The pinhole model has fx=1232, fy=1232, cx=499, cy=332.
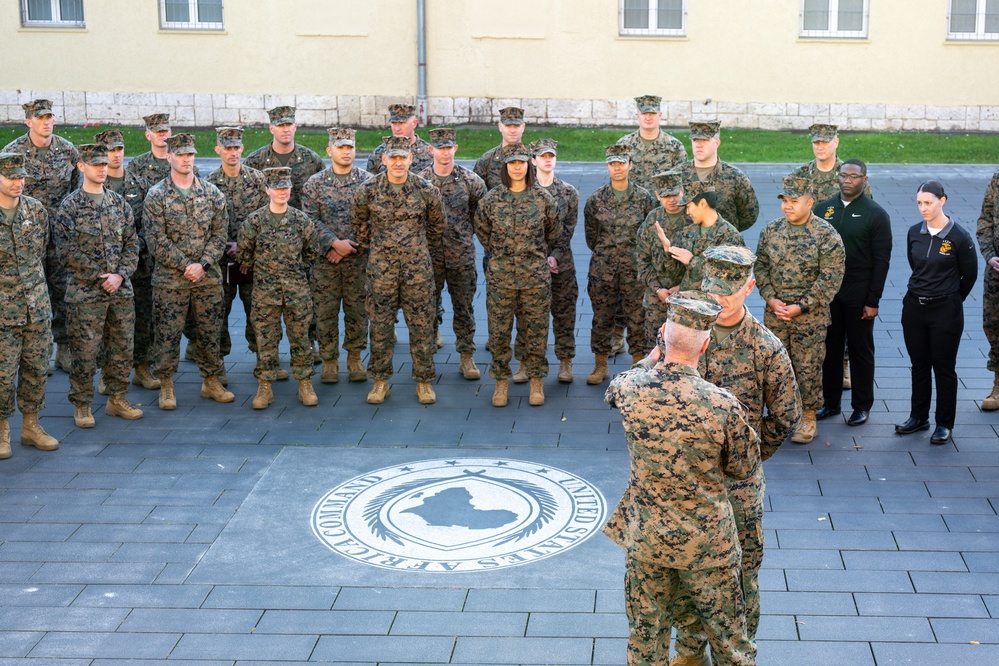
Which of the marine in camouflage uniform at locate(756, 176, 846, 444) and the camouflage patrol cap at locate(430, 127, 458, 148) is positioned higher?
the camouflage patrol cap at locate(430, 127, 458, 148)

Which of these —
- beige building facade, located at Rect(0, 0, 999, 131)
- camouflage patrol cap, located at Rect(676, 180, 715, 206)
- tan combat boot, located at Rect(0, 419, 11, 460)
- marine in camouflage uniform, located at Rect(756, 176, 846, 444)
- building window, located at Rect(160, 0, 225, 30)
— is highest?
building window, located at Rect(160, 0, 225, 30)

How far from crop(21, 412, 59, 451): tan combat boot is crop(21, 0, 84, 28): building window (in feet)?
56.2

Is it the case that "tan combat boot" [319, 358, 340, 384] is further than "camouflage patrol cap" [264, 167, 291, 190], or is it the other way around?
"tan combat boot" [319, 358, 340, 384]

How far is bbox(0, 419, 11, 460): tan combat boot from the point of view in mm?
8977

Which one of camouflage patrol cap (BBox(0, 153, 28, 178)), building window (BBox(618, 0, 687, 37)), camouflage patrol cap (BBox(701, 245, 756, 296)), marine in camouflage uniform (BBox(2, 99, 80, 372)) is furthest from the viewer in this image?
building window (BBox(618, 0, 687, 37))

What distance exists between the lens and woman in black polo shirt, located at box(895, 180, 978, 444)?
28.9 ft

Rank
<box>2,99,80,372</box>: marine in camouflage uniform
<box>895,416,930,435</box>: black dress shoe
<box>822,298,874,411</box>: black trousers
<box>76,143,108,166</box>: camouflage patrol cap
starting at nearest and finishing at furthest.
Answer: <box>895,416,930,435</box>: black dress shoe
<box>822,298,874,411</box>: black trousers
<box>76,143,108,166</box>: camouflage patrol cap
<box>2,99,80,372</box>: marine in camouflage uniform

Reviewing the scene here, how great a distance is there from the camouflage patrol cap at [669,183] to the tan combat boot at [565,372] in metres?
1.92

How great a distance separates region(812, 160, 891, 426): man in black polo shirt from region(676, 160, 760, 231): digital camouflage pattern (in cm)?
73

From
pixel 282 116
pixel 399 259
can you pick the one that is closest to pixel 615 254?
pixel 399 259

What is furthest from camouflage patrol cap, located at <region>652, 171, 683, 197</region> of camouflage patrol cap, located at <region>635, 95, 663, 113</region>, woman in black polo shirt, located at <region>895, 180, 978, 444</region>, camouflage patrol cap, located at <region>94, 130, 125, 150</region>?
camouflage patrol cap, located at <region>94, 130, 125, 150</region>

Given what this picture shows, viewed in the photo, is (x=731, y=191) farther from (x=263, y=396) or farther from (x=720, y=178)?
(x=263, y=396)

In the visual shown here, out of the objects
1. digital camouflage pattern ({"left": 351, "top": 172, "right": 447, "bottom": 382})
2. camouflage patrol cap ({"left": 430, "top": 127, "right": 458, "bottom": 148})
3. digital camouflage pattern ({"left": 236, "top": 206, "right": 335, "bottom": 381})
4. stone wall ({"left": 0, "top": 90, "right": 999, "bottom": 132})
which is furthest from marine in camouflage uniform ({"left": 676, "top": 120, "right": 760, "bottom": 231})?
stone wall ({"left": 0, "top": 90, "right": 999, "bottom": 132})

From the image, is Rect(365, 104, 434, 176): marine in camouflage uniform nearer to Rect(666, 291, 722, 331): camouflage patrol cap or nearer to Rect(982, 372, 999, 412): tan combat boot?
Rect(982, 372, 999, 412): tan combat boot
